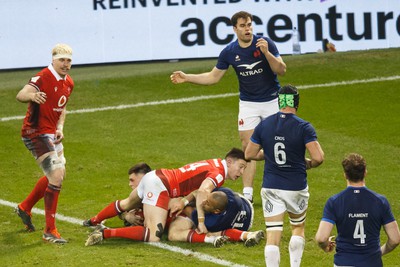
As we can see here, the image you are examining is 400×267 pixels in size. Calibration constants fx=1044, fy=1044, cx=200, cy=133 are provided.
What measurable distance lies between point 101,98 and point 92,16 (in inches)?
138

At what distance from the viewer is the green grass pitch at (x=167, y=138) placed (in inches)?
494

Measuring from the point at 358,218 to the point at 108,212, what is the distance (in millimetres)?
4961

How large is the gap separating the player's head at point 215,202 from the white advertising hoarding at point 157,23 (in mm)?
12823

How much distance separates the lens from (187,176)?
43.3 ft

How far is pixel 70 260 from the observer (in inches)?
480

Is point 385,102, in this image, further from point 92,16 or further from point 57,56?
point 57,56

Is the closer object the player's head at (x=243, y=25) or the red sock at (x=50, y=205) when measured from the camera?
the red sock at (x=50, y=205)

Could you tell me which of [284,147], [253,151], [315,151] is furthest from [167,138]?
[315,151]

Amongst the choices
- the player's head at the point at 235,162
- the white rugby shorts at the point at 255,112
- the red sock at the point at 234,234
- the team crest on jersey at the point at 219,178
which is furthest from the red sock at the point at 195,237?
the white rugby shorts at the point at 255,112

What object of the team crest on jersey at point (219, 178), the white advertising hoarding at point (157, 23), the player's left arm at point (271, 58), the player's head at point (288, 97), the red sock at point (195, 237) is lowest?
the red sock at point (195, 237)

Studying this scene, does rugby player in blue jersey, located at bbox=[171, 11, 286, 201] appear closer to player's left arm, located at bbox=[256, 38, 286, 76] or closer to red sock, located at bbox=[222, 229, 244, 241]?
player's left arm, located at bbox=[256, 38, 286, 76]

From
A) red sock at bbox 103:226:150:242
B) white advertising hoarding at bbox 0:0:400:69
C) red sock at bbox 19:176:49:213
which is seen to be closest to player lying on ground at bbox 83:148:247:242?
red sock at bbox 103:226:150:242

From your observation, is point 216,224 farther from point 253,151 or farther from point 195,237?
point 253,151

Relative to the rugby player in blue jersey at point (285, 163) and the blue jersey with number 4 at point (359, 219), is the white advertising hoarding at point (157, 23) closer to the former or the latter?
the rugby player in blue jersey at point (285, 163)
